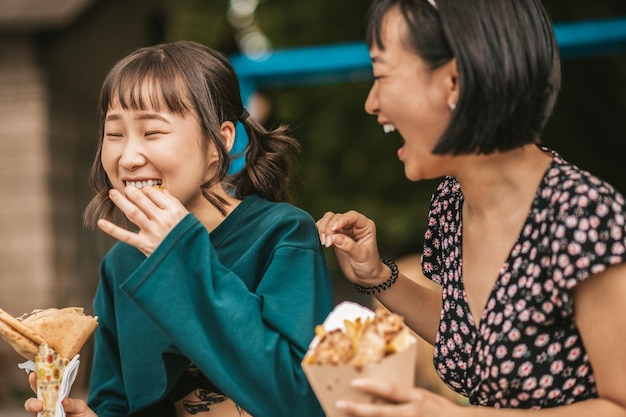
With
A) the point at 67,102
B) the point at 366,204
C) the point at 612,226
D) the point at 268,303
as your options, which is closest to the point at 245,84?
the point at 366,204

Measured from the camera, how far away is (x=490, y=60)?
5.81ft

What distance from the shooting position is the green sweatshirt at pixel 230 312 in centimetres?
193

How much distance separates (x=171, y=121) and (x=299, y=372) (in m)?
0.70

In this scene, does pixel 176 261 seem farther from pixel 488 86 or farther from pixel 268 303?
pixel 488 86

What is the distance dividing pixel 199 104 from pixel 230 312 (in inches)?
24.6

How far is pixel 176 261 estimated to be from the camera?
1929 millimetres

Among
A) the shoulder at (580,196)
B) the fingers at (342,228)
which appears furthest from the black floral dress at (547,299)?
the fingers at (342,228)

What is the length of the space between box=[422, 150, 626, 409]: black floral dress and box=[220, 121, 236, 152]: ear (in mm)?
872

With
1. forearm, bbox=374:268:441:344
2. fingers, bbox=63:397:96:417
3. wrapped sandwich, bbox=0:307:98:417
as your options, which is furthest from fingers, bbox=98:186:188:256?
forearm, bbox=374:268:441:344

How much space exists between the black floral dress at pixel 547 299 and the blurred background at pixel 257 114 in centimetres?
499

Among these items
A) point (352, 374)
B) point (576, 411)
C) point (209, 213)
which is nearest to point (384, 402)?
point (352, 374)

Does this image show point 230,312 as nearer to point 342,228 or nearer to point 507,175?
point 342,228

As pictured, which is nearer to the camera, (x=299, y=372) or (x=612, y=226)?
(x=612, y=226)

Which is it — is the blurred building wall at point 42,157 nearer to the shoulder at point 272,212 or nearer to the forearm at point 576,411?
the shoulder at point 272,212
